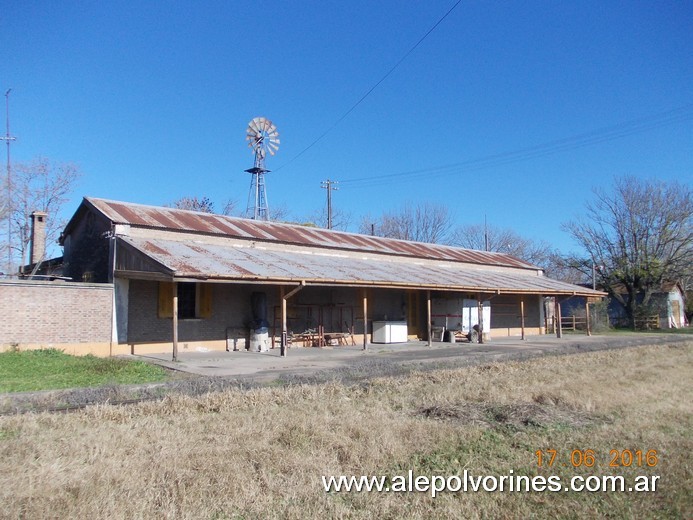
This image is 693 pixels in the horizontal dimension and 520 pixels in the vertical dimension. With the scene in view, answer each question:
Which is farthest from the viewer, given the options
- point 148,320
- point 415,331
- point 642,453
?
point 415,331

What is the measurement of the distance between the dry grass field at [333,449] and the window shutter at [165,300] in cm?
837

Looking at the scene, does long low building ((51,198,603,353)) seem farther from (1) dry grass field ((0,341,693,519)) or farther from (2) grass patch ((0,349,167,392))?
(1) dry grass field ((0,341,693,519))

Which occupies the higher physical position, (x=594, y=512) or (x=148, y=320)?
(x=148, y=320)

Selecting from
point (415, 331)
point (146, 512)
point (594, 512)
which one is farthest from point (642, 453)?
point (415, 331)

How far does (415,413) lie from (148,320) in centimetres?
1096

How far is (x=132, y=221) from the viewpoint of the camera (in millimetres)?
17203

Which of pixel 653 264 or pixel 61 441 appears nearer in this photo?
pixel 61 441

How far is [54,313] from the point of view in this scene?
1466cm

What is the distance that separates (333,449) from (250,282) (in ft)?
31.4

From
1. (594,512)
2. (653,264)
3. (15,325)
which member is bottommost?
(594,512)

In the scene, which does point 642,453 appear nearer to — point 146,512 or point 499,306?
point 146,512

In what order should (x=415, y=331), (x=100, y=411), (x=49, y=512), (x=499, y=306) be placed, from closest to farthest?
(x=49, y=512) < (x=100, y=411) < (x=415, y=331) < (x=499, y=306)

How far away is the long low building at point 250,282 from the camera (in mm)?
15938

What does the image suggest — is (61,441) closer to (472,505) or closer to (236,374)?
(472,505)
